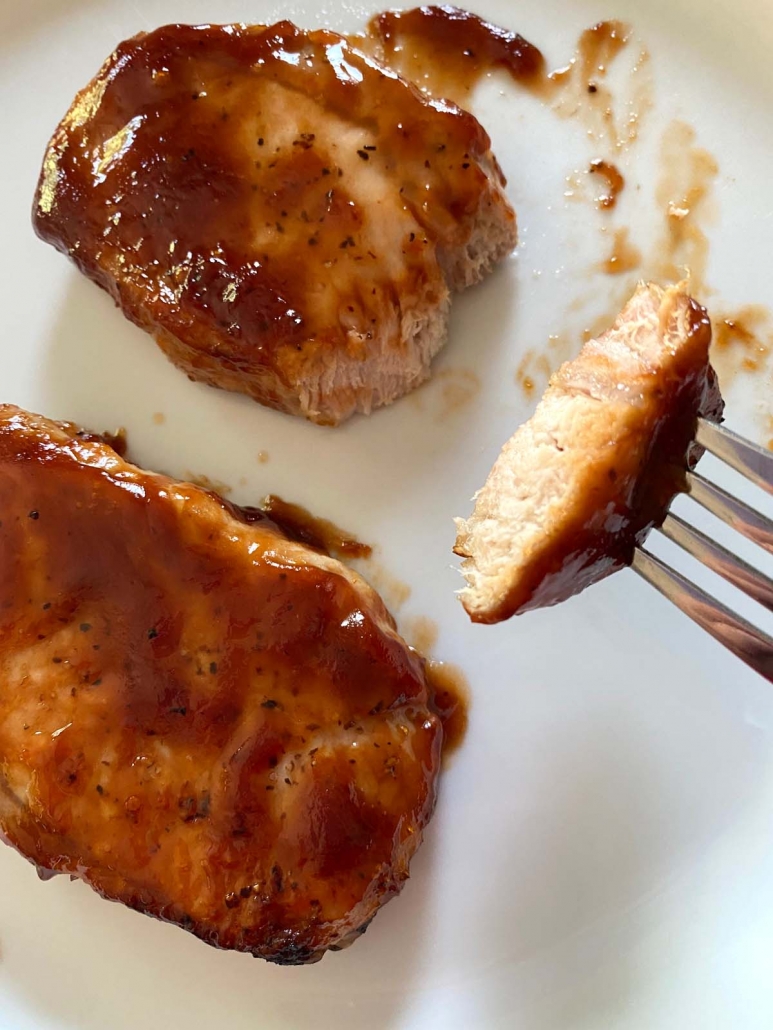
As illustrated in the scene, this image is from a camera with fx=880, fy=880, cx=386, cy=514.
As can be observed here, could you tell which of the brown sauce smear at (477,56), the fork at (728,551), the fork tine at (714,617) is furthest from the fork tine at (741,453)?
the brown sauce smear at (477,56)

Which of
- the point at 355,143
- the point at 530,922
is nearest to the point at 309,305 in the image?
the point at 355,143

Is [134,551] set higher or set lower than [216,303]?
lower

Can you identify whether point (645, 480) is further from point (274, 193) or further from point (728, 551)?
point (274, 193)

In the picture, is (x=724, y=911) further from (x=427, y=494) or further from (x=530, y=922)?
(x=427, y=494)

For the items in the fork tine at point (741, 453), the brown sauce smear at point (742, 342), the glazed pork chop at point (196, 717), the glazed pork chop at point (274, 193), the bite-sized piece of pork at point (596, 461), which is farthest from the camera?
the brown sauce smear at point (742, 342)

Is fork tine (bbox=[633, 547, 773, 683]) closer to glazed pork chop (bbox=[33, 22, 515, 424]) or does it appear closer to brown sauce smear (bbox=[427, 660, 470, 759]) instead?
brown sauce smear (bbox=[427, 660, 470, 759])

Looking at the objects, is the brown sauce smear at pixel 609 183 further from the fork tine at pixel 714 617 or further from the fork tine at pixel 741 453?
the fork tine at pixel 714 617

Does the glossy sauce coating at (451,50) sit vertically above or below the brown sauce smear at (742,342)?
above
